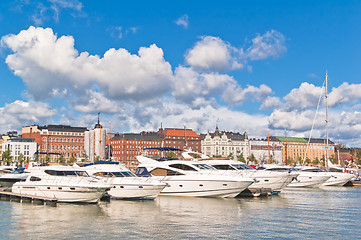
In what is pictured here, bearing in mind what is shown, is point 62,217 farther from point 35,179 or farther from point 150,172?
point 150,172

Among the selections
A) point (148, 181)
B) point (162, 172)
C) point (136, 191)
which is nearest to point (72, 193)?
point (136, 191)

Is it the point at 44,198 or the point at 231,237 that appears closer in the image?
the point at 231,237

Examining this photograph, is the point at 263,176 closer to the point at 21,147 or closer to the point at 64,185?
the point at 64,185

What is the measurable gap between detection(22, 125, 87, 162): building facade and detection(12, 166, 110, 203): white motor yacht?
469ft

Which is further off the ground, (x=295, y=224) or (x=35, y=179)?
(x=35, y=179)

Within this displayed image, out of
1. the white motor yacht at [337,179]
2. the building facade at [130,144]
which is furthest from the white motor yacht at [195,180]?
the building facade at [130,144]

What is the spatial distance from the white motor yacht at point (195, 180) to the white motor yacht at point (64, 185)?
25.4 ft

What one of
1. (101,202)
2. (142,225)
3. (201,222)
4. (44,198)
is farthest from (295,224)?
(44,198)

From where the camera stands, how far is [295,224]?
80.1 feet

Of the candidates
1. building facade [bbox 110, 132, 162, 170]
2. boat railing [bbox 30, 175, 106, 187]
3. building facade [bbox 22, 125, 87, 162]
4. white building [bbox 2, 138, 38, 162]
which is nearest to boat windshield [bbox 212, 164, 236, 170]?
boat railing [bbox 30, 175, 106, 187]

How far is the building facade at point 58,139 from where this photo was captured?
176375 millimetres

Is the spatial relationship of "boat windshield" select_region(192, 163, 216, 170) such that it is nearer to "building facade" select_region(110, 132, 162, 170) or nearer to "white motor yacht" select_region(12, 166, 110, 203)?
"white motor yacht" select_region(12, 166, 110, 203)

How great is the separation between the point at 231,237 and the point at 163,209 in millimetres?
10605

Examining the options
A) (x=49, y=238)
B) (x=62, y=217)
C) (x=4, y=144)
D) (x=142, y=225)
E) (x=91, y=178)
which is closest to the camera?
(x=49, y=238)
